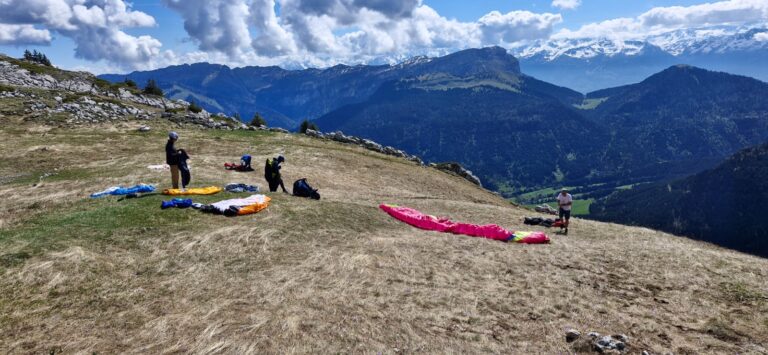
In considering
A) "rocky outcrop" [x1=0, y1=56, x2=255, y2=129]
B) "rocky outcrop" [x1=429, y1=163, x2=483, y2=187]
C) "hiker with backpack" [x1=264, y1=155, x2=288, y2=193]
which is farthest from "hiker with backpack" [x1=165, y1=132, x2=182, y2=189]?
"rocky outcrop" [x1=429, y1=163, x2=483, y2=187]

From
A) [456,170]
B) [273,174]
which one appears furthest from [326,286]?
[456,170]

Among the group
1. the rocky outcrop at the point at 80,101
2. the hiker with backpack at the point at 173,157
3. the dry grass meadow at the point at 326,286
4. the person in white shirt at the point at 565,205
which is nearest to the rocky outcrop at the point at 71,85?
the rocky outcrop at the point at 80,101

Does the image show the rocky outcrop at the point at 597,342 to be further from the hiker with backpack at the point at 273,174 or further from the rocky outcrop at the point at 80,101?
the rocky outcrop at the point at 80,101

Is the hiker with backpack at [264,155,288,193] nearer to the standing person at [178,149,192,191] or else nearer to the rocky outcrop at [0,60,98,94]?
the standing person at [178,149,192,191]

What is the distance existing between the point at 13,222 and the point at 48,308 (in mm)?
11340

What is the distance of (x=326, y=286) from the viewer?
586 inches

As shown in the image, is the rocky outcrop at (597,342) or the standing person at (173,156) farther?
the standing person at (173,156)

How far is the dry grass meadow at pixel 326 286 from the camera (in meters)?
11.6

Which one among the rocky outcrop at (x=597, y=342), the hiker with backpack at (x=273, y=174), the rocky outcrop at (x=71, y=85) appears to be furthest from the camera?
the rocky outcrop at (x=71, y=85)

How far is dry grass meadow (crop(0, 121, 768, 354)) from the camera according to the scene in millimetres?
11641

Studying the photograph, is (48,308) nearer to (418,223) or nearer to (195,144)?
(418,223)

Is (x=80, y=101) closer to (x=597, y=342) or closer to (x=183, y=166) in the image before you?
(x=183, y=166)

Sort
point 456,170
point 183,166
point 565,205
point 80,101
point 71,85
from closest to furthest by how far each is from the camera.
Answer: point 183,166
point 565,205
point 80,101
point 456,170
point 71,85

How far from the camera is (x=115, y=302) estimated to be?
13086 mm
